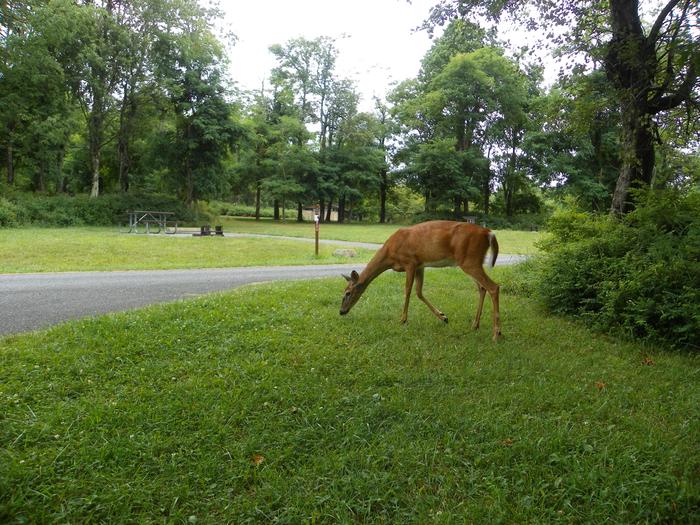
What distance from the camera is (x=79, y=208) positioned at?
2673cm

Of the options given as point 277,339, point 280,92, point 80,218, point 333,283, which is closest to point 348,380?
point 277,339

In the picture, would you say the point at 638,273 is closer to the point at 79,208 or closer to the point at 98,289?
the point at 98,289

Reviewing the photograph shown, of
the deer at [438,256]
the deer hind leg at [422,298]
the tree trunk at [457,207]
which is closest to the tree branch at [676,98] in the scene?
the deer at [438,256]

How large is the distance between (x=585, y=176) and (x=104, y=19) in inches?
1439

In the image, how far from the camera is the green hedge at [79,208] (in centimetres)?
2330

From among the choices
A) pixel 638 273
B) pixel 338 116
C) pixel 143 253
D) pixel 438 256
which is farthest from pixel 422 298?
pixel 338 116

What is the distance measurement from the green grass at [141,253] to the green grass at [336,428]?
870 centimetres

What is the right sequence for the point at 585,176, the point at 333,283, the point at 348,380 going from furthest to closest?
the point at 585,176, the point at 333,283, the point at 348,380

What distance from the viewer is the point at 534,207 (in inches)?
1857

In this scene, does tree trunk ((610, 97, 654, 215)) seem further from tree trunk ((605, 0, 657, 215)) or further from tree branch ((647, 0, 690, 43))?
tree branch ((647, 0, 690, 43))

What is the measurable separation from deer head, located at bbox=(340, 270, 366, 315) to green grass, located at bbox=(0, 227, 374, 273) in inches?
313

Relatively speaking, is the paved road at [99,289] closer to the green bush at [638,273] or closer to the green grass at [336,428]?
the green grass at [336,428]

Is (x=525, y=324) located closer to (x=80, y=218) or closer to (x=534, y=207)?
(x=80, y=218)

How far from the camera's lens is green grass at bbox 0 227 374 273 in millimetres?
13172
